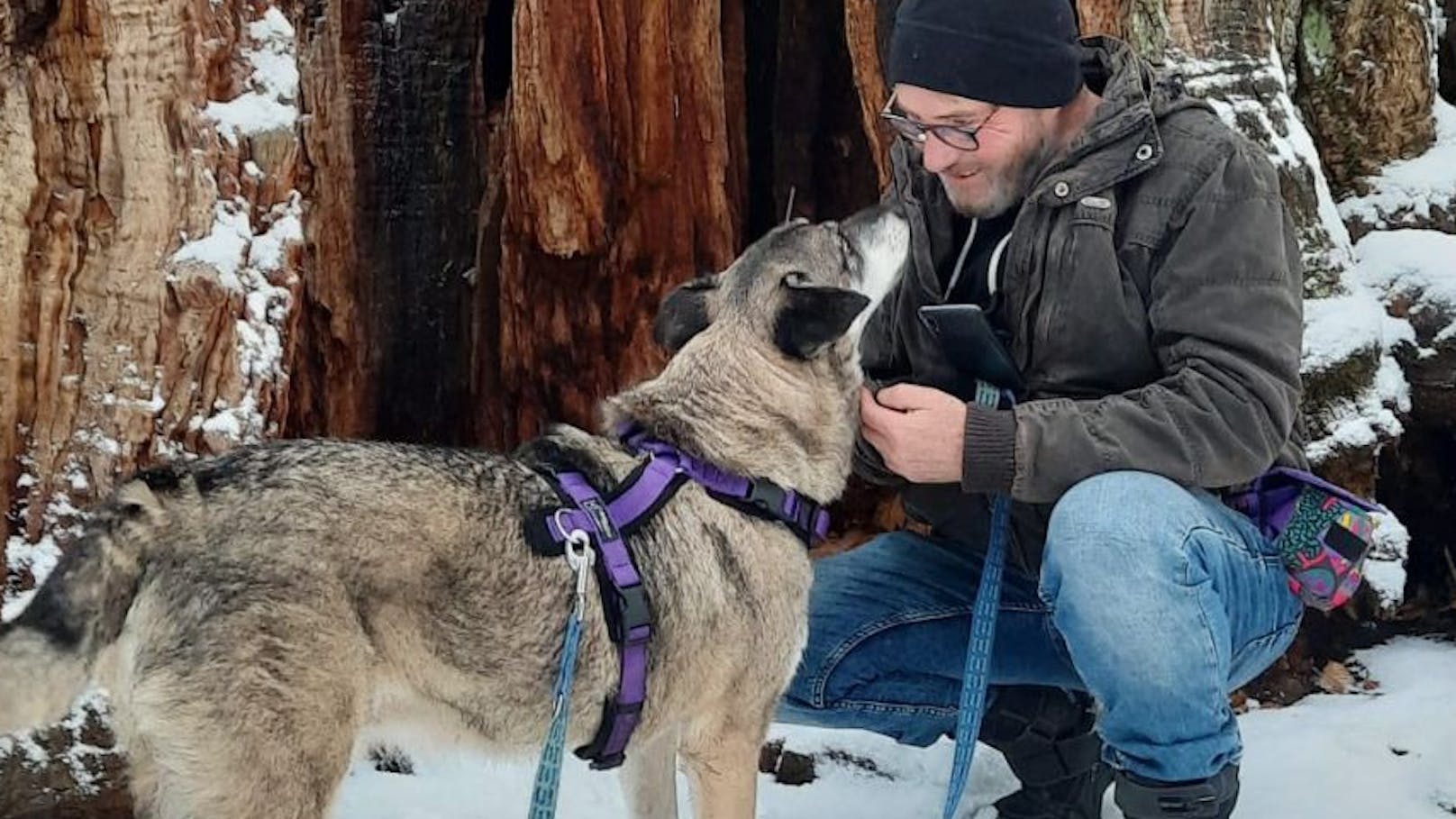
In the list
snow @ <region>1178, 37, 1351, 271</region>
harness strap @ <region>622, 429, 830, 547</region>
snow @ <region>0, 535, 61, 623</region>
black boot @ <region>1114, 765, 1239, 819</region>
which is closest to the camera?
black boot @ <region>1114, 765, 1239, 819</region>

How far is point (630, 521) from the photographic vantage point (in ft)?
11.9

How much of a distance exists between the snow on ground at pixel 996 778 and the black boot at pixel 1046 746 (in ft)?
0.64

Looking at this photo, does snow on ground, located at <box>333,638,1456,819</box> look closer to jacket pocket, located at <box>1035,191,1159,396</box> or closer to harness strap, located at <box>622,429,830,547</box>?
harness strap, located at <box>622,429,830,547</box>

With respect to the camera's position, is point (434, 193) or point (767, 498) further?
point (434, 193)

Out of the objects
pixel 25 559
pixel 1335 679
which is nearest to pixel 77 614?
pixel 25 559

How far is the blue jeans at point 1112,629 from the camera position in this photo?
3.41 metres

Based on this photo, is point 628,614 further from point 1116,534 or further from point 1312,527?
point 1312,527

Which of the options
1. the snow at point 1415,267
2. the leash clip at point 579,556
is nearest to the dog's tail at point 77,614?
the leash clip at point 579,556

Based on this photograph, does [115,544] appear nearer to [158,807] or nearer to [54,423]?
[158,807]

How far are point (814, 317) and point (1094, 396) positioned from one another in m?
0.70

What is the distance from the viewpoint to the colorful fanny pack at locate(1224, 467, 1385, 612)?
3.75 meters

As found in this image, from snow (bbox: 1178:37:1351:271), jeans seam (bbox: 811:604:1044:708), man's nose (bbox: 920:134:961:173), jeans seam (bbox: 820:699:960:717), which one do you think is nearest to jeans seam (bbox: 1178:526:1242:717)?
jeans seam (bbox: 811:604:1044:708)

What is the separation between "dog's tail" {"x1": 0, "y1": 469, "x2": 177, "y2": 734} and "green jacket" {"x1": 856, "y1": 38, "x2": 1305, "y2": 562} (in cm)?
180

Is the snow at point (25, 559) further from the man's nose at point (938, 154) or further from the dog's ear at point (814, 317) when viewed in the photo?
the man's nose at point (938, 154)
